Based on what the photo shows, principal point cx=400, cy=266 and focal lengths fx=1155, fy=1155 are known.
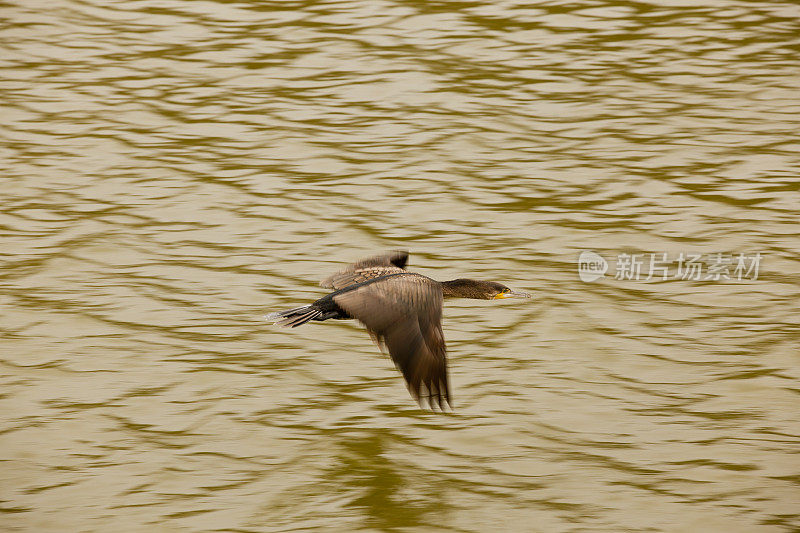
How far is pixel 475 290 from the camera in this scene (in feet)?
24.5

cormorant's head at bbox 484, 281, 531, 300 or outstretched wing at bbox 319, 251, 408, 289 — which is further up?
outstretched wing at bbox 319, 251, 408, 289

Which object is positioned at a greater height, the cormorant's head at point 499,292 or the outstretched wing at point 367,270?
the outstretched wing at point 367,270

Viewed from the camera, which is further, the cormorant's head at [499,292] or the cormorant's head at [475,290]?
the cormorant's head at [499,292]

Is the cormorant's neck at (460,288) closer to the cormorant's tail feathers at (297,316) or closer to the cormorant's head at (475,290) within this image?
the cormorant's head at (475,290)

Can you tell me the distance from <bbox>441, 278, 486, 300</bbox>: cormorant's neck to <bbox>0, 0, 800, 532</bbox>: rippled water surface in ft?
1.68

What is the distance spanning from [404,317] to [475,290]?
1422 millimetres

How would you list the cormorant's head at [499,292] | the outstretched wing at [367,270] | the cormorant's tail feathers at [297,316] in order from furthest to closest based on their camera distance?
1. the cormorant's head at [499,292]
2. the outstretched wing at [367,270]
3. the cormorant's tail feathers at [297,316]

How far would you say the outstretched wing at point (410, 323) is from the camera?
592 centimetres

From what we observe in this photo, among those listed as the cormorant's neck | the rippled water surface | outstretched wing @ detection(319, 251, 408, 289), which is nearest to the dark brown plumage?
outstretched wing @ detection(319, 251, 408, 289)

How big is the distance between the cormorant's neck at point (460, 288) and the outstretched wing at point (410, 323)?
0.83 metres

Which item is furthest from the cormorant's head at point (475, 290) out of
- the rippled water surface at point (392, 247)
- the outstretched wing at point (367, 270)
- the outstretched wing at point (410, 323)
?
the outstretched wing at point (410, 323)

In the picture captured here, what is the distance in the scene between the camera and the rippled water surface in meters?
6.35

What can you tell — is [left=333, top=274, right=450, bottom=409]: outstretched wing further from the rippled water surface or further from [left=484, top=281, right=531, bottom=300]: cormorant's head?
[left=484, top=281, right=531, bottom=300]: cormorant's head

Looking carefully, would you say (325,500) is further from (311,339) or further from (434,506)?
(311,339)
